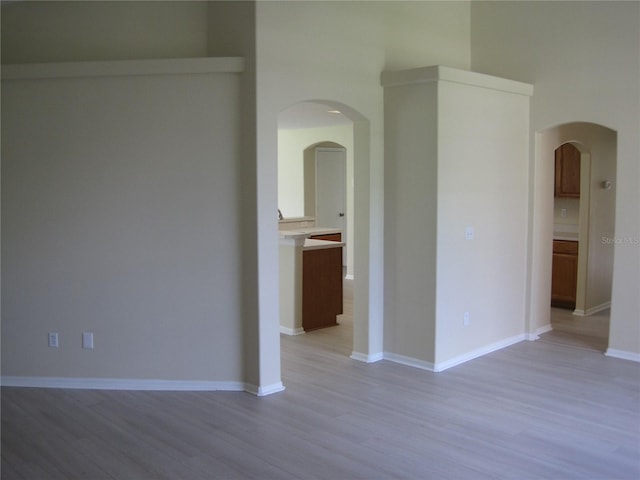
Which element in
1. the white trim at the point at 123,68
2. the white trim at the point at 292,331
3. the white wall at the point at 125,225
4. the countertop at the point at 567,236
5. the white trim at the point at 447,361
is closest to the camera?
the white trim at the point at 123,68

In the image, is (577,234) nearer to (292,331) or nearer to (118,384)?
(292,331)

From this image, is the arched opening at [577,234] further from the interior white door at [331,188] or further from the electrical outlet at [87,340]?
the interior white door at [331,188]

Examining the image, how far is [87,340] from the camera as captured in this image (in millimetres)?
4723

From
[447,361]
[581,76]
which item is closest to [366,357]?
[447,361]

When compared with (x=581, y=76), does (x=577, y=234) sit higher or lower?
lower

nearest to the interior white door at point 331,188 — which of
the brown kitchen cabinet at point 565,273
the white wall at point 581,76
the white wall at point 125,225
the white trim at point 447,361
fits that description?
the brown kitchen cabinet at point 565,273

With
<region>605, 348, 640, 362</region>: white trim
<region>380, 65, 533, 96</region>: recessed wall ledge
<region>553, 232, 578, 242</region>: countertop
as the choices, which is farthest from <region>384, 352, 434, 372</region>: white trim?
<region>553, 232, 578, 242</region>: countertop

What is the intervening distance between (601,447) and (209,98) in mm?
3448

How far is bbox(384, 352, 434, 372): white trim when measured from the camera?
515 cm

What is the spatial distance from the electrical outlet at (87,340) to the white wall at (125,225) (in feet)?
0.15

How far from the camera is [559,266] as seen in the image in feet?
24.3

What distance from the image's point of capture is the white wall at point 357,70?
445 centimetres

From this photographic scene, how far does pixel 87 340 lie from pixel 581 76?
4.82 m

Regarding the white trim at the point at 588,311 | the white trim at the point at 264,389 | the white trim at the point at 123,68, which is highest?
the white trim at the point at 123,68
